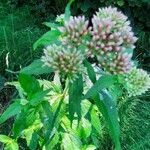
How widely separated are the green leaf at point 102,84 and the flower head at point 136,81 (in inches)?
7.7

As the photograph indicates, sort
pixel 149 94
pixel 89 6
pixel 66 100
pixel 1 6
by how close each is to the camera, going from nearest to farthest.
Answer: pixel 66 100
pixel 149 94
pixel 89 6
pixel 1 6

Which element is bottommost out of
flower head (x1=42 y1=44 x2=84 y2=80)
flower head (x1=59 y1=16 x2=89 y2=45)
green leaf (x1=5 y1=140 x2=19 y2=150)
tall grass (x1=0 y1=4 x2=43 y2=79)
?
green leaf (x1=5 y1=140 x2=19 y2=150)

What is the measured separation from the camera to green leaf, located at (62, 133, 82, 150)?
186cm

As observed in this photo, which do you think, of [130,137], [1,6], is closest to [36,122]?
[130,137]

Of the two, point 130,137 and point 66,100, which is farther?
point 130,137

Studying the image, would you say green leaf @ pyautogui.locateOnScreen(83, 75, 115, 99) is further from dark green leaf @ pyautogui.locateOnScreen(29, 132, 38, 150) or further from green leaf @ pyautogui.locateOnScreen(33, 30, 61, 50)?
dark green leaf @ pyautogui.locateOnScreen(29, 132, 38, 150)

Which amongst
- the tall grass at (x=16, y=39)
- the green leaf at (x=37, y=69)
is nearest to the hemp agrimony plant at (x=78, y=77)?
the green leaf at (x=37, y=69)

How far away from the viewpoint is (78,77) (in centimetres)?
145

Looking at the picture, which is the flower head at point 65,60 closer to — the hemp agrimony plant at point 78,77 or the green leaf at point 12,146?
the hemp agrimony plant at point 78,77

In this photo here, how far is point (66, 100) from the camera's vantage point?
171 centimetres

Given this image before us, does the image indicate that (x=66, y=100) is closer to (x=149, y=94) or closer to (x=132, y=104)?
(x=132, y=104)

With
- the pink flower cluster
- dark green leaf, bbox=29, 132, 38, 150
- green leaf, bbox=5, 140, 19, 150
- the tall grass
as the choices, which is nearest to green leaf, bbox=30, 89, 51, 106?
the pink flower cluster

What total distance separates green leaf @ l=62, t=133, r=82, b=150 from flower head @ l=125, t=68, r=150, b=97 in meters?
0.35

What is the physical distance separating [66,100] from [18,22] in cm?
186
